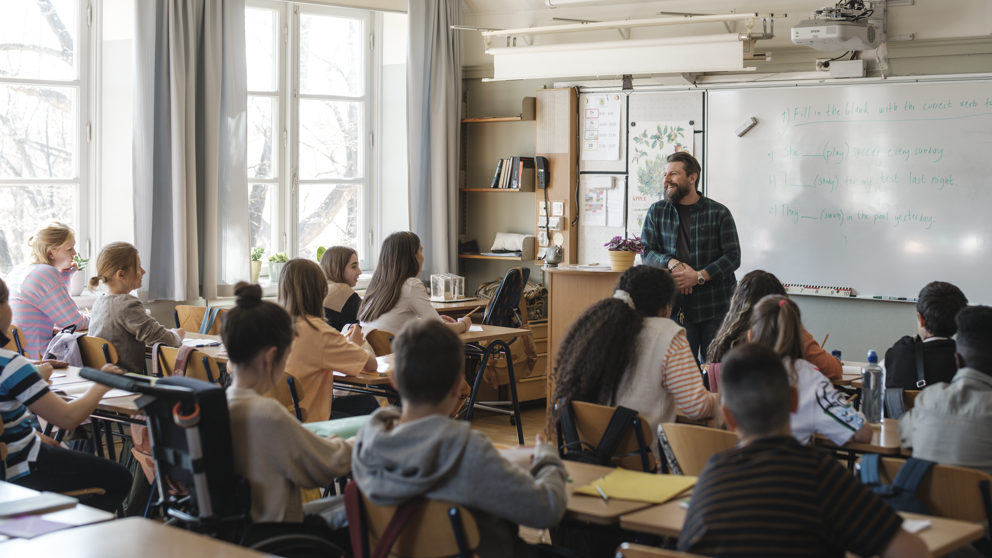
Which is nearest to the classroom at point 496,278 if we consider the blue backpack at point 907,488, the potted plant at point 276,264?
the blue backpack at point 907,488

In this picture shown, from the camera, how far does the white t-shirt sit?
Result: 8.41 feet

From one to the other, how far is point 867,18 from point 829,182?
3.23 ft

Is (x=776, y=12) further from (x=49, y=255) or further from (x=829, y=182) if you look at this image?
(x=49, y=255)

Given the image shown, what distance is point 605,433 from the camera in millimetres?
2582

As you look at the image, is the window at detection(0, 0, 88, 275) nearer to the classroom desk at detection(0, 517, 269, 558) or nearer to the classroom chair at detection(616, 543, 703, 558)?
the classroom desk at detection(0, 517, 269, 558)

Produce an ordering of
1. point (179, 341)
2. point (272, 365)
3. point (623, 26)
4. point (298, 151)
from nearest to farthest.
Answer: point (272, 365) < point (179, 341) < point (623, 26) < point (298, 151)

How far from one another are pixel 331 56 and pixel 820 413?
4.96m

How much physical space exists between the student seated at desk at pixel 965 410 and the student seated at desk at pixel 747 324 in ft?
2.86

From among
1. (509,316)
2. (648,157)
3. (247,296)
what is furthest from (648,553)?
(648,157)

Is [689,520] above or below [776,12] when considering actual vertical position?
below

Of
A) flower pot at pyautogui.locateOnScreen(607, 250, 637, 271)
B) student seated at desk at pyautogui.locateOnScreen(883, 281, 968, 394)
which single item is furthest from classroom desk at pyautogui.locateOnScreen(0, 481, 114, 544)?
flower pot at pyautogui.locateOnScreen(607, 250, 637, 271)

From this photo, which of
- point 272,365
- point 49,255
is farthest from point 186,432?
point 49,255

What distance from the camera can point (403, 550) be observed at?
186cm

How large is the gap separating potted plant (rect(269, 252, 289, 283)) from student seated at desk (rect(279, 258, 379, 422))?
275 centimetres
